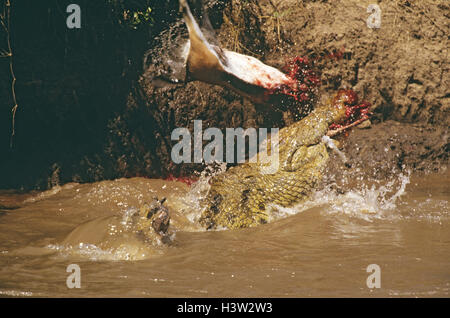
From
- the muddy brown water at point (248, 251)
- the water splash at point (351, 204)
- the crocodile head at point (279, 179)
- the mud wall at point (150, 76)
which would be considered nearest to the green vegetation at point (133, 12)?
the mud wall at point (150, 76)

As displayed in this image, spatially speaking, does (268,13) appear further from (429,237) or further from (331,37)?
(429,237)

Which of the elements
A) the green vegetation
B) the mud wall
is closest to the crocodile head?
the mud wall

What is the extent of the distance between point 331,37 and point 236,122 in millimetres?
1652

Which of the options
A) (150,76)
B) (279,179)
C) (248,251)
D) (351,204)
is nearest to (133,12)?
(150,76)

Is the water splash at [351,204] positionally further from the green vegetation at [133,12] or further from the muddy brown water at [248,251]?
the green vegetation at [133,12]

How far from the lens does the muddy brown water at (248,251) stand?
288 centimetres

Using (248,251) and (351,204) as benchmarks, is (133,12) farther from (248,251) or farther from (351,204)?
(248,251)

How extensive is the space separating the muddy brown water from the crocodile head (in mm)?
144

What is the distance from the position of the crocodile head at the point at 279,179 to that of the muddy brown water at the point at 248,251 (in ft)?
0.47

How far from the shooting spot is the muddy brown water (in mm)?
2881

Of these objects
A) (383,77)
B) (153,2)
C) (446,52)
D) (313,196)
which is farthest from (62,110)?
(446,52)

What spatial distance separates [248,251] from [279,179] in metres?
1.27

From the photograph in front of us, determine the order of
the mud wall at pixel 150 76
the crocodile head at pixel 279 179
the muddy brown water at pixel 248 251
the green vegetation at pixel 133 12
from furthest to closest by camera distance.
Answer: the green vegetation at pixel 133 12 → the mud wall at pixel 150 76 → the crocodile head at pixel 279 179 → the muddy brown water at pixel 248 251

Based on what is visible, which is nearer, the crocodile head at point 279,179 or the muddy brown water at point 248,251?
the muddy brown water at point 248,251
